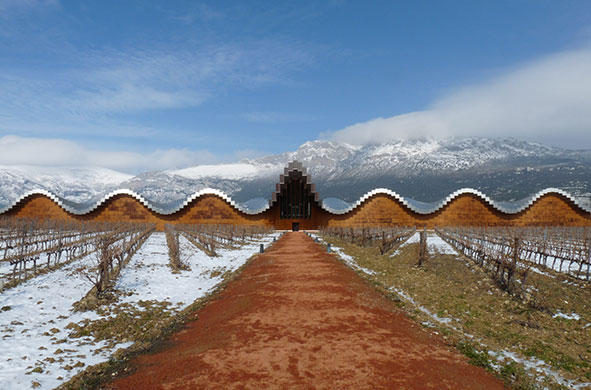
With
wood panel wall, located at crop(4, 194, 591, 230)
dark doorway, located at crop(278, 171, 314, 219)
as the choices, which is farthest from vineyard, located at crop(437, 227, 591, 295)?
dark doorway, located at crop(278, 171, 314, 219)

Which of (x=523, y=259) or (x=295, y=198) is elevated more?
(x=295, y=198)

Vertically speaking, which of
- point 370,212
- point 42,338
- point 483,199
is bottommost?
point 42,338

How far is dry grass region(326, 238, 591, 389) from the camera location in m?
7.36

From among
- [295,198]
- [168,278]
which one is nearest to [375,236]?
[295,198]

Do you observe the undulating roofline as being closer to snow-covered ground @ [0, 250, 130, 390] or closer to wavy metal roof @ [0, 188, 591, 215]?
wavy metal roof @ [0, 188, 591, 215]

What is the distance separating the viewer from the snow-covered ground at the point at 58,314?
6688 millimetres

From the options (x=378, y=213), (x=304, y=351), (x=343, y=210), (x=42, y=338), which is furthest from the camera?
(x=343, y=210)

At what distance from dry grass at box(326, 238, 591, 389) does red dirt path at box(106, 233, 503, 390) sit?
0.72m

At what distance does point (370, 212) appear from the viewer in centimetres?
5591

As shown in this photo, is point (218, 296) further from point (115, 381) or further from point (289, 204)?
point (289, 204)

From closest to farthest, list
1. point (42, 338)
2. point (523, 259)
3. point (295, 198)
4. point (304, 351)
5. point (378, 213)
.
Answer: point (304, 351)
point (42, 338)
point (523, 259)
point (378, 213)
point (295, 198)

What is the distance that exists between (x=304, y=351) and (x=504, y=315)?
7.08 metres

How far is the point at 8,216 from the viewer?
52625mm

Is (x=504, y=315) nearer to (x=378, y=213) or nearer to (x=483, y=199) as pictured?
(x=378, y=213)
